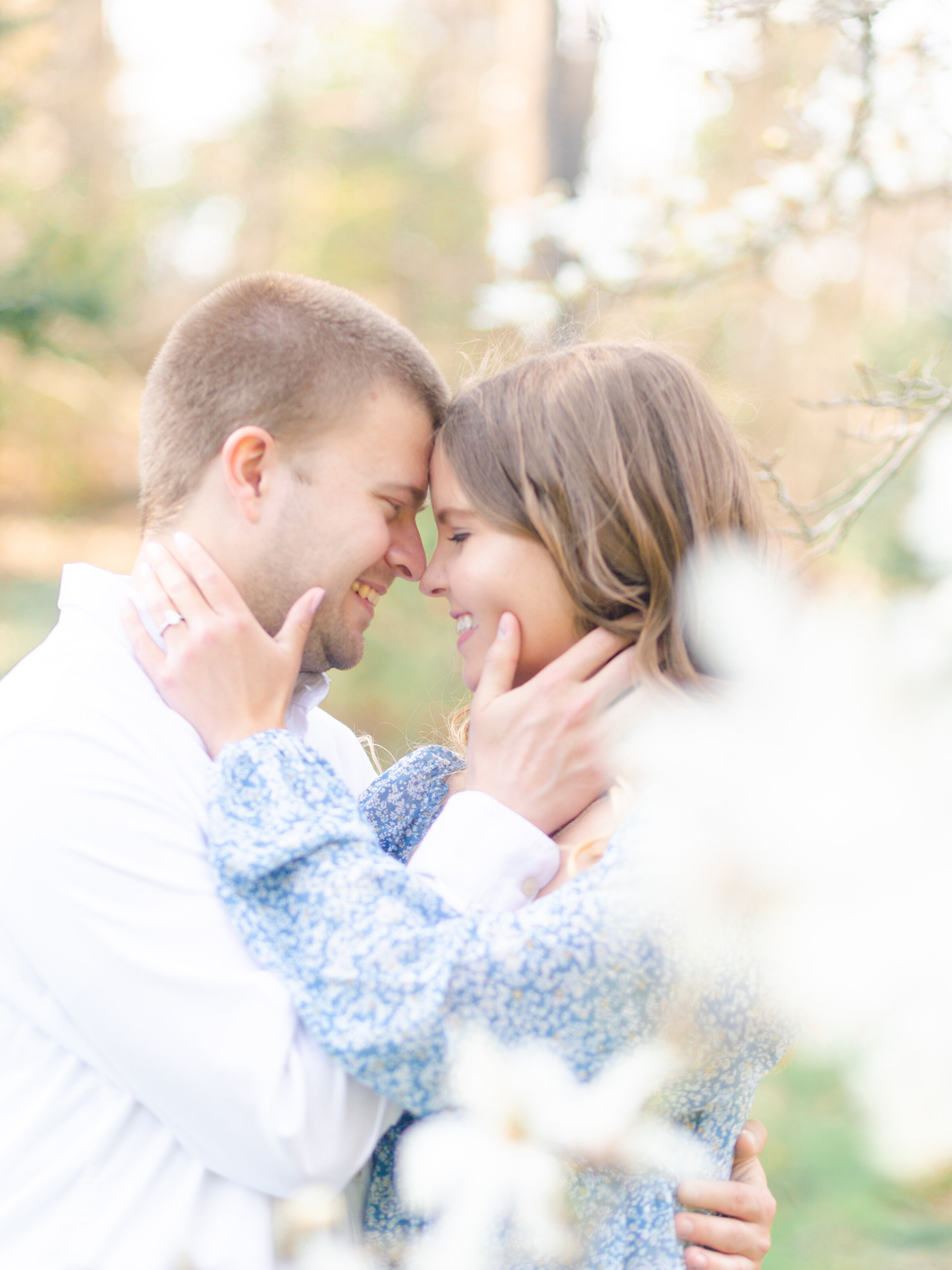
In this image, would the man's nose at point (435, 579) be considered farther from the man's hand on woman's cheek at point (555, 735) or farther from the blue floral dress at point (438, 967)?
the blue floral dress at point (438, 967)

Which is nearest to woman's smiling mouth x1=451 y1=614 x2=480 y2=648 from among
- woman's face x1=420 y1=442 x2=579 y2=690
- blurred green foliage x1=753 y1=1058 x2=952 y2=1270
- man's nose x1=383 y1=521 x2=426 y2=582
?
woman's face x1=420 y1=442 x2=579 y2=690

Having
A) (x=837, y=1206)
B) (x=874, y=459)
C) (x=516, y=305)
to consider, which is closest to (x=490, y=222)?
(x=516, y=305)

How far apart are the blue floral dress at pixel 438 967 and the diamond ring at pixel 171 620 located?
27cm

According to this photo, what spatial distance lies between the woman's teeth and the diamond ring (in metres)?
0.35

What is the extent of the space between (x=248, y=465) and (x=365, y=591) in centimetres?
30

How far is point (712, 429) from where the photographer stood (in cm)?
182

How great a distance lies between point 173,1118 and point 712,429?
4.24 ft

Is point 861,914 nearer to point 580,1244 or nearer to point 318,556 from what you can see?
point 580,1244

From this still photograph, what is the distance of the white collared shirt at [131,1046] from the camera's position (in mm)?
1278

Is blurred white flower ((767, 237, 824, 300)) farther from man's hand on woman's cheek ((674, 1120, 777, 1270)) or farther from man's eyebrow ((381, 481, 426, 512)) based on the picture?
man's hand on woman's cheek ((674, 1120, 777, 1270))

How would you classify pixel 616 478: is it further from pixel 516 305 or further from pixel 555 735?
pixel 516 305

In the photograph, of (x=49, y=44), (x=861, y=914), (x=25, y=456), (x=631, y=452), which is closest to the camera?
(x=861, y=914)

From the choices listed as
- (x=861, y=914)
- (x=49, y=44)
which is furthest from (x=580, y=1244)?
(x=49, y=44)

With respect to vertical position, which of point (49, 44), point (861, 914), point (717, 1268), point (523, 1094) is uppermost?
point (49, 44)
